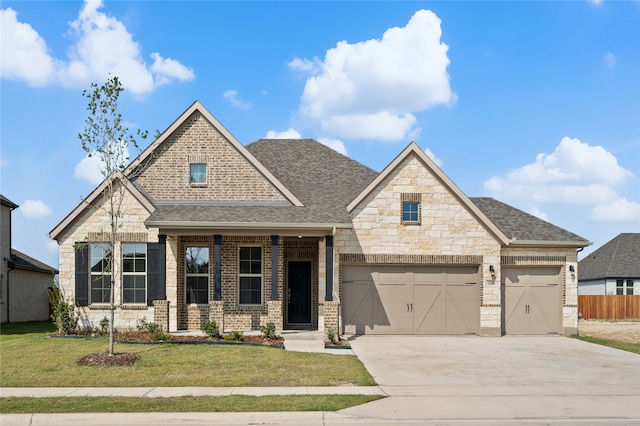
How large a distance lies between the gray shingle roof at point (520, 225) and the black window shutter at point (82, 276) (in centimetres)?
1465

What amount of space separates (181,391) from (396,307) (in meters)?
10.9

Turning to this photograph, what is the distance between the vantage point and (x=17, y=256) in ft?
96.7

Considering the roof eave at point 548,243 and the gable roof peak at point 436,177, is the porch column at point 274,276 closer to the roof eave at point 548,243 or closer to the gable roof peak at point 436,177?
the gable roof peak at point 436,177

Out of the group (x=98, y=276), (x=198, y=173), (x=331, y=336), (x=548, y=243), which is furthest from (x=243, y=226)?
(x=548, y=243)

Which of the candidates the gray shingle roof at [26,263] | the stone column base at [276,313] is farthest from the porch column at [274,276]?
the gray shingle roof at [26,263]

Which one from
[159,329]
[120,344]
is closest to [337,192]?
[159,329]

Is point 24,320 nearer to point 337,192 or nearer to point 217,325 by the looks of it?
point 217,325

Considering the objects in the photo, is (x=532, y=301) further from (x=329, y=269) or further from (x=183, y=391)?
(x=183, y=391)

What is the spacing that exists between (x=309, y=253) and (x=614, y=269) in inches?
1118

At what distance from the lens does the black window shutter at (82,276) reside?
762 inches

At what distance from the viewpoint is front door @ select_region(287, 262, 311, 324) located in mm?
21203

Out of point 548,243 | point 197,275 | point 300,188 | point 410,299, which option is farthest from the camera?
point 300,188

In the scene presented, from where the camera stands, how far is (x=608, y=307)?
3550 cm

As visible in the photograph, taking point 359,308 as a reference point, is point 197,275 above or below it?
above
